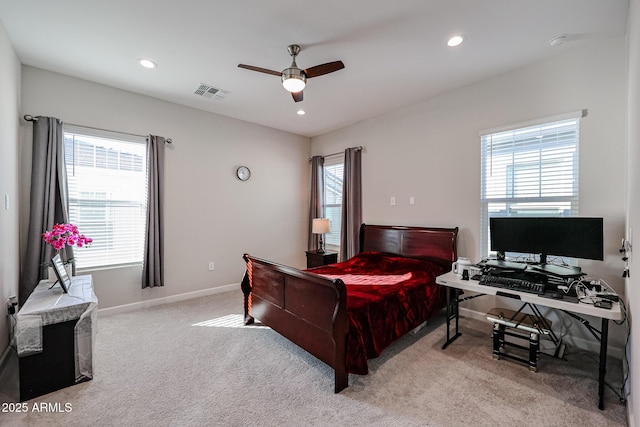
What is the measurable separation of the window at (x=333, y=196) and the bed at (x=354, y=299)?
4.60ft

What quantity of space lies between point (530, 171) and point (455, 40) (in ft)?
5.19

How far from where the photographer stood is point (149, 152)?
3.68 meters

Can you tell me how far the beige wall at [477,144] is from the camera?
2.45 meters

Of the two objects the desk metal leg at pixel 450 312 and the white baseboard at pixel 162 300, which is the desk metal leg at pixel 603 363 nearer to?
the desk metal leg at pixel 450 312

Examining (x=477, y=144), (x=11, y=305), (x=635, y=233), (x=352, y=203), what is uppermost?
(x=477, y=144)

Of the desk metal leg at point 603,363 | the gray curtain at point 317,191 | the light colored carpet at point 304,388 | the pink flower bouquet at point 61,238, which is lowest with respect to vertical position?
the light colored carpet at point 304,388

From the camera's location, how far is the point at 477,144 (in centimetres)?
Answer: 331

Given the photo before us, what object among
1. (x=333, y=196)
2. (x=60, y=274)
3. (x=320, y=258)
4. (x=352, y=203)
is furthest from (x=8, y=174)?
(x=333, y=196)

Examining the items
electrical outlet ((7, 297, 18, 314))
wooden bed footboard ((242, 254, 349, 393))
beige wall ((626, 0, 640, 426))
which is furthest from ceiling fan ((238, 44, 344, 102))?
electrical outlet ((7, 297, 18, 314))

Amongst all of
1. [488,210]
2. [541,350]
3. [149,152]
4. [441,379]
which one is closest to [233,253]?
[149,152]

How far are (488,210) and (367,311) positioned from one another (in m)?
2.09

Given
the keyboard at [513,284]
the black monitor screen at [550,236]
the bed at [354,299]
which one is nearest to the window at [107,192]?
the bed at [354,299]

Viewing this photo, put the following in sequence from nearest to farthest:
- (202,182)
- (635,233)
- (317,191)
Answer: (635,233) < (202,182) < (317,191)

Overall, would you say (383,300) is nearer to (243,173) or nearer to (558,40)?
(558,40)
